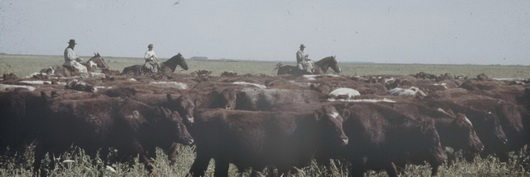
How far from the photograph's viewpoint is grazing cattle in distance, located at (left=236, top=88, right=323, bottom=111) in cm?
1071

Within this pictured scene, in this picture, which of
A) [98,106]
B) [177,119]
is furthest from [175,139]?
[98,106]

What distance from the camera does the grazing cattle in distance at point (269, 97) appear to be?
1071cm

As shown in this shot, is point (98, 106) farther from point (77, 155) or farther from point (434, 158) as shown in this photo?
point (434, 158)

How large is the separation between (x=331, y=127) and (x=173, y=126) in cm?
237

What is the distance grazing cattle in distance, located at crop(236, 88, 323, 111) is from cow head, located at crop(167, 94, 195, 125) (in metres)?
1.86

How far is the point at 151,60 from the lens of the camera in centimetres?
1948

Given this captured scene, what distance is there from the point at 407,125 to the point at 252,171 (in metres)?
2.48

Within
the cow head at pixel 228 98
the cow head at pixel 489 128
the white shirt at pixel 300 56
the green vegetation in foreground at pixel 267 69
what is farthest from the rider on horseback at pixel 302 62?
the cow head at pixel 489 128

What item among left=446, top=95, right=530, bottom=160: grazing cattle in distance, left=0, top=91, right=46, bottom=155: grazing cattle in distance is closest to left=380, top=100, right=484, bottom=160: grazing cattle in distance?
left=446, top=95, right=530, bottom=160: grazing cattle in distance

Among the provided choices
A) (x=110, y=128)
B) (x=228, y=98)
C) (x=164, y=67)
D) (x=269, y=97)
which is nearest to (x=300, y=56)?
(x=164, y=67)

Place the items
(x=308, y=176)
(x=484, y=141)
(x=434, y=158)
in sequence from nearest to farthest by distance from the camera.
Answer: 1. (x=308, y=176)
2. (x=434, y=158)
3. (x=484, y=141)

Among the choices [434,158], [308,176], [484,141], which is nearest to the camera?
[308,176]

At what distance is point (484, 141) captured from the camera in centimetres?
899

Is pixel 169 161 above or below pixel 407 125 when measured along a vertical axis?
below
